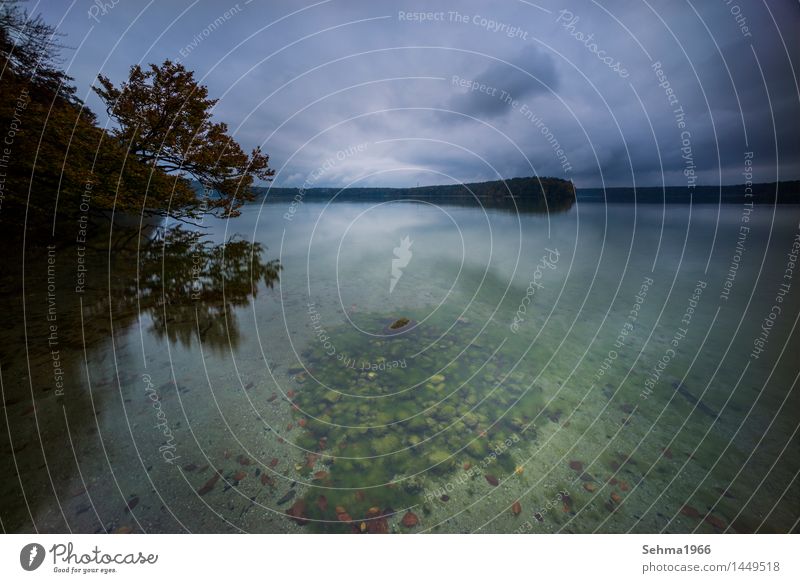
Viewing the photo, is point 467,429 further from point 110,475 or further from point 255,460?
point 110,475

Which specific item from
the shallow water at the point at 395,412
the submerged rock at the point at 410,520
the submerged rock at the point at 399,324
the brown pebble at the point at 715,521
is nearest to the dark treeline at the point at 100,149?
the shallow water at the point at 395,412

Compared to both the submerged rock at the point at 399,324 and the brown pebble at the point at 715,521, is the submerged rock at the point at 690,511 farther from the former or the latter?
the submerged rock at the point at 399,324

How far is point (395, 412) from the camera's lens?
520 centimetres

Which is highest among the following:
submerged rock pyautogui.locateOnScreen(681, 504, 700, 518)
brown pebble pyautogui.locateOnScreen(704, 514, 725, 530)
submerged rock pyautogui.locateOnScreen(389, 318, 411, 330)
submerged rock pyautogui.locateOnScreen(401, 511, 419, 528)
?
submerged rock pyautogui.locateOnScreen(389, 318, 411, 330)

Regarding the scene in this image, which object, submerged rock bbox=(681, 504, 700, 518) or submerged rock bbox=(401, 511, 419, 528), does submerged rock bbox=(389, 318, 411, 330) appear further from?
submerged rock bbox=(681, 504, 700, 518)

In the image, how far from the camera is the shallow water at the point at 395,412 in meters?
3.61

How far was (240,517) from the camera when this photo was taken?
3.41 meters

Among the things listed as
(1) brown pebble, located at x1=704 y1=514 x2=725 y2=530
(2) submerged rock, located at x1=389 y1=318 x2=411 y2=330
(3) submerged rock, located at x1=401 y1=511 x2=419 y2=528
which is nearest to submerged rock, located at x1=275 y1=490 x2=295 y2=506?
(3) submerged rock, located at x1=401 y1=511 x2=419 y2=528

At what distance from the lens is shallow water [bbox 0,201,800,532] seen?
3.61 meters

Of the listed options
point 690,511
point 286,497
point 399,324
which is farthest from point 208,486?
point 690,511

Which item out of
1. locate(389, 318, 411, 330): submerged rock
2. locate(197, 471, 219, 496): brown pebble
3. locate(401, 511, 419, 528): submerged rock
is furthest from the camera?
locate(389, 318, 411, 330): submerged rock

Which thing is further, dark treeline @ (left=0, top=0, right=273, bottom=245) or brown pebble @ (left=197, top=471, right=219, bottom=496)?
dark treeline @ (left=0, top=0, right=273, bottom=245)

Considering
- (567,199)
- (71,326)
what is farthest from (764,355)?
(567,199)
